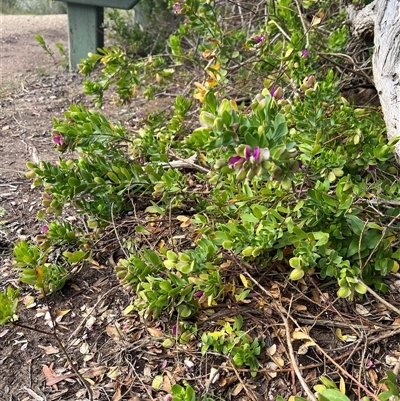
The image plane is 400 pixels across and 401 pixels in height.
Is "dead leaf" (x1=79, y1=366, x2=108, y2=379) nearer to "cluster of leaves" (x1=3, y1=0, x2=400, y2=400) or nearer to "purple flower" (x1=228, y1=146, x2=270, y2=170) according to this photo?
"cluster of leaves" (x1=3, y1=0, x2=400, y2=400)

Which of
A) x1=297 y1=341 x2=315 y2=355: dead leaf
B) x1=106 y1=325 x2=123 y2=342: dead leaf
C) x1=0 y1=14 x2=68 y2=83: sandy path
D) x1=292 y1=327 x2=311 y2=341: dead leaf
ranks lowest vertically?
x1=106 y1=325 x2=123 y2=342: dead leaf

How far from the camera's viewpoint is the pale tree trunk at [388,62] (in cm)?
202

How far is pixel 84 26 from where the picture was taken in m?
4.77

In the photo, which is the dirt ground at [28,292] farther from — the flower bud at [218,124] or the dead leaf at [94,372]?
the flower bud at [218,124]

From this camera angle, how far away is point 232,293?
1817 mm

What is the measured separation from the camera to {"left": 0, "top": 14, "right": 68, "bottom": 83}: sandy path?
16.5ft

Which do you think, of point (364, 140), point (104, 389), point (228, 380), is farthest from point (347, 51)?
point (104, 389)

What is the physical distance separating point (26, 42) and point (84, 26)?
57.7 inches

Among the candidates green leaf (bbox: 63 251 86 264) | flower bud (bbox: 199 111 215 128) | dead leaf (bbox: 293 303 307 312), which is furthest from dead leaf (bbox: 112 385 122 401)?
flower bud (bbox: 199 111 215 128)

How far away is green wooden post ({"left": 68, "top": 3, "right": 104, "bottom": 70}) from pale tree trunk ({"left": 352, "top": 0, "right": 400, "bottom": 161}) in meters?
3.18

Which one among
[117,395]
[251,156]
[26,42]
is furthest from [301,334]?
[26,42]

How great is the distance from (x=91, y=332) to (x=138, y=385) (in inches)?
12.8

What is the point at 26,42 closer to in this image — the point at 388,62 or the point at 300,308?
the point at 388,62

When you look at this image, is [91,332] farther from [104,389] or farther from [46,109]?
[46,109]
